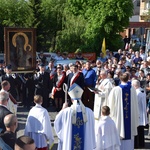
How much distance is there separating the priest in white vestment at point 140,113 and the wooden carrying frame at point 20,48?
5.81 metres

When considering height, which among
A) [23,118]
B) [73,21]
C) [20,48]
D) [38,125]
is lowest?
[23,118]

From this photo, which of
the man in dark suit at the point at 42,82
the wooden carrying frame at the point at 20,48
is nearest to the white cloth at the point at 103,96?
the man in dark suit at the point at 42,82

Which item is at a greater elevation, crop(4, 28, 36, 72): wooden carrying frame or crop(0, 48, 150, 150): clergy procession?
crop(4, 28, 36, 72): wooden carrying frame

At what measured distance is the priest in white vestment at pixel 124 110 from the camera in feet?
31.9

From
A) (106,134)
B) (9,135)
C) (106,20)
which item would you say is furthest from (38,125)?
(106,20)

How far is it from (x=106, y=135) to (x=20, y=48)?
24.7ft

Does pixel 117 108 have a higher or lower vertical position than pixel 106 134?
higher

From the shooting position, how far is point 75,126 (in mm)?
8172

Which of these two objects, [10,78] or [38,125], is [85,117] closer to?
[38,125]

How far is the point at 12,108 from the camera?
9.58 meters

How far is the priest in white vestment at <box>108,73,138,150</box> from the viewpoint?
9.73 meters

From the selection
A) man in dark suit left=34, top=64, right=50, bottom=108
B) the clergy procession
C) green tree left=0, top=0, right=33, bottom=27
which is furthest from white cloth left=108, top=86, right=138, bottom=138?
green tree left=0, top=0, right=33, bottom=27

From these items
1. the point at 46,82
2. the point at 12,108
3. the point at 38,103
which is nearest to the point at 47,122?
the point at 38,103

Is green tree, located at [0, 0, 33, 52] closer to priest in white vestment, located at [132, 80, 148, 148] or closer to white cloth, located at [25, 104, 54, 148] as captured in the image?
priest in white vestment, located at [132, 80, 148, 148]
